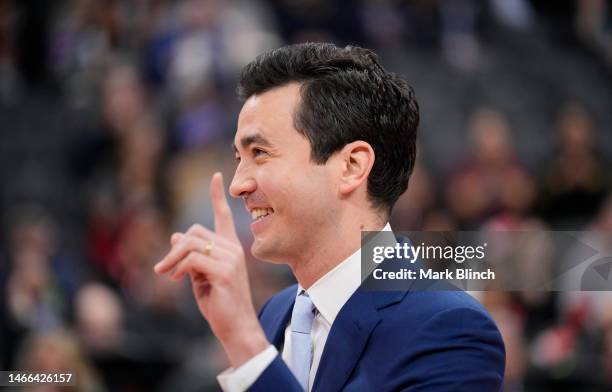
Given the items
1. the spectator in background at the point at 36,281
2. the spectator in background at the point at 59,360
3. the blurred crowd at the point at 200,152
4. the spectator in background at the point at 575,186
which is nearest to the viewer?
the spectator in background at the point at 59,360

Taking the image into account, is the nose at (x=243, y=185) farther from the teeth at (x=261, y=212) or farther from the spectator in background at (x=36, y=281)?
the spectator in background at (x=36, y=281)

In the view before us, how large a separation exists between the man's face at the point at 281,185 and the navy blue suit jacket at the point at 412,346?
25 centimetres

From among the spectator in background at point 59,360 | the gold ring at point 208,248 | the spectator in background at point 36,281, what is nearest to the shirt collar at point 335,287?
the gold ring at point 208,248

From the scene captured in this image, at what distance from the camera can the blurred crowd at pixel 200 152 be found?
258 inches

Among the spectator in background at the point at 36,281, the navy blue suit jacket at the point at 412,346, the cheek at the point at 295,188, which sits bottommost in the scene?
the navy blue suit jacket at the point at 412,346

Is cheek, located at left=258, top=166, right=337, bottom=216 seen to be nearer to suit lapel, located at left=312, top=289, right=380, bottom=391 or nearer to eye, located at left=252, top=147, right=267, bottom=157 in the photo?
eye, located at left=252, top=147, right=267, bottom=157

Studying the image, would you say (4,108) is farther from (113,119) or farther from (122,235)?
(122,235)

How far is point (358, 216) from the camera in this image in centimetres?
298

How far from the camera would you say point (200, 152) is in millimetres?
8445

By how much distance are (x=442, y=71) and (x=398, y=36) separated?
0.68m

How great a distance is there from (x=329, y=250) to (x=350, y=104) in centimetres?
43

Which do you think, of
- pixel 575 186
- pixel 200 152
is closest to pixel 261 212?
pixel 200 152

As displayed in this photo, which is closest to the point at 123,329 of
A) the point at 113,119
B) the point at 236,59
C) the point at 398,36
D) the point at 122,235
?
the point at 122,235

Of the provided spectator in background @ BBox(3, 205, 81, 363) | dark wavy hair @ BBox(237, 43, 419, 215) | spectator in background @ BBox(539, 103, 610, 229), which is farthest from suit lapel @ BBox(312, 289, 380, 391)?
spectator in background @ BBox(539, 103, 610, 229)
